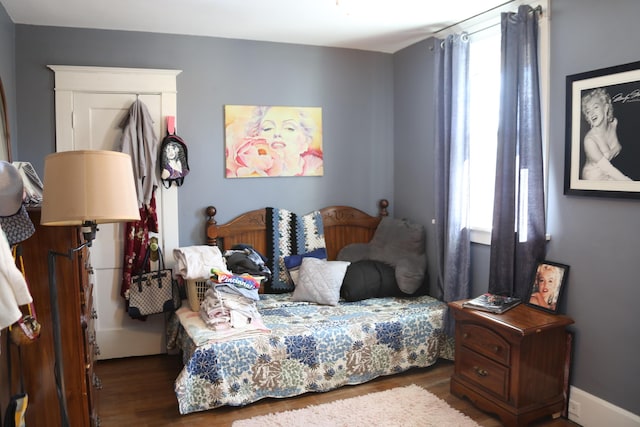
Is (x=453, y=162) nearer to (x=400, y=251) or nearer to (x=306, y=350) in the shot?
(x=400, y=251)

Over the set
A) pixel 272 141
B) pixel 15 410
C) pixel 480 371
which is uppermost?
pixel 272 141

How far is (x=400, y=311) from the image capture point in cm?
354

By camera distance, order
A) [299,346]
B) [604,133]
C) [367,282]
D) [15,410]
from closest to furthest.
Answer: [15,410], [604,133], [299,346], [367,282]

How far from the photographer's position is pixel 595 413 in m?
2.71

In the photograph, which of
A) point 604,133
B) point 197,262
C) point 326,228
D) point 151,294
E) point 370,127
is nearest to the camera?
point 604,133

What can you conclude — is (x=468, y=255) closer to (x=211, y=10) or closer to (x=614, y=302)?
(x=614, y=302)

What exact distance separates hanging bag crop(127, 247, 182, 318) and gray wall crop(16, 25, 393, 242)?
40 cm

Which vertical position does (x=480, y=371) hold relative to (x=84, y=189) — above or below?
below

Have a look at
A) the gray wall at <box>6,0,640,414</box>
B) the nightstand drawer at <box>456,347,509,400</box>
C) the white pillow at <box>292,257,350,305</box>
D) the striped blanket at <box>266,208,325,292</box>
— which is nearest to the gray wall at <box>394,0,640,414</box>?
the gray wall at <box>6,0,640,414</box>

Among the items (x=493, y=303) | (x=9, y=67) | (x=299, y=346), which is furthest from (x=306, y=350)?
(x=9, y=67)

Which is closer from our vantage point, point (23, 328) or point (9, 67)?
point (23, 328)

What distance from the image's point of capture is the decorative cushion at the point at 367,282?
377cm

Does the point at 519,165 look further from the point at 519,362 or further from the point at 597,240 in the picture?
the point at 519,362

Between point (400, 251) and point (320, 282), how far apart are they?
2.42 ft
